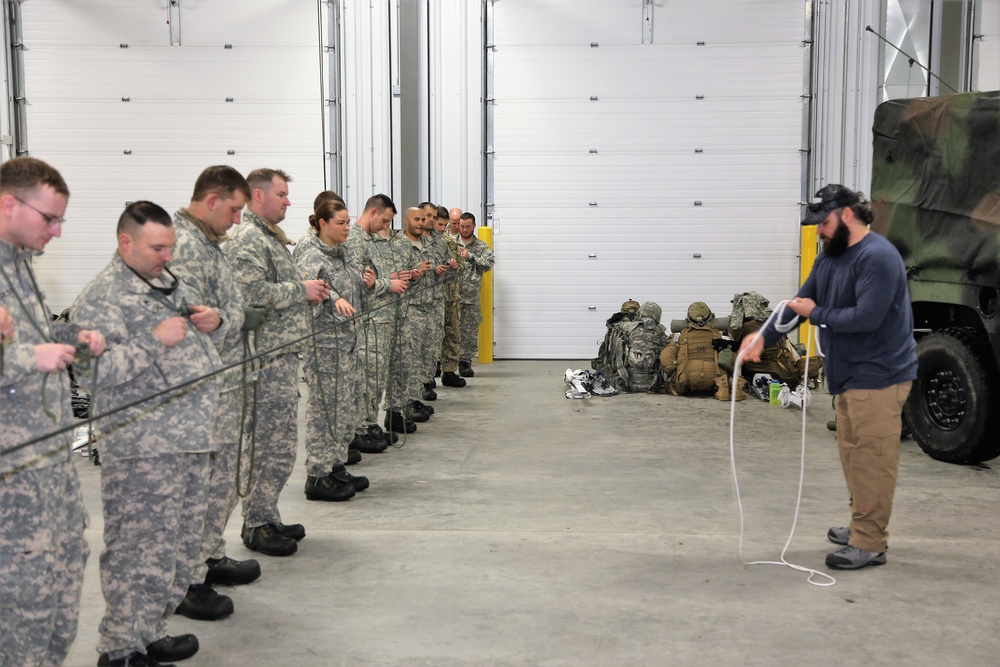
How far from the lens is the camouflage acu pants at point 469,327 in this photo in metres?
11.6

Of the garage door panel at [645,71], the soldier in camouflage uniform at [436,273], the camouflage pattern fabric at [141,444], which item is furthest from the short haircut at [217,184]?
the garage door panel at [645,71]

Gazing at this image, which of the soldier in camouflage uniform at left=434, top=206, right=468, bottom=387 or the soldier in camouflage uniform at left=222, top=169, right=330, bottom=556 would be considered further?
the soldier in camouflage uniform at left=434, top=206, right=468, bottom=387

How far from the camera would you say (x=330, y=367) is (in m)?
5.74

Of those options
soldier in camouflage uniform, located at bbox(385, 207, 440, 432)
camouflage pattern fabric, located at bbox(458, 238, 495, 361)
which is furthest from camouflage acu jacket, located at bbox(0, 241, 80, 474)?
camouflage pattern fabric, located at bbox(458, 238, 495, 361)

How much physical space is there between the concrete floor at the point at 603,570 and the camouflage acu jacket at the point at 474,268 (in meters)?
4.04

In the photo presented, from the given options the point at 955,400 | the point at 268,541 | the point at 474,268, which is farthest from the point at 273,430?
the point at 474,268

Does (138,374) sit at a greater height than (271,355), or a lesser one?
greater

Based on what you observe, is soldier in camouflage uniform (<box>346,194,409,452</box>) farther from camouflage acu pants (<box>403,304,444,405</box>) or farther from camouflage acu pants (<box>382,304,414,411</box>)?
camouflage acu pants (<box>403,304,444,405</box>)

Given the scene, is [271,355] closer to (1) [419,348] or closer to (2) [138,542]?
(2) [138,542]

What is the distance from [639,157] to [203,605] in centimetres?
1004

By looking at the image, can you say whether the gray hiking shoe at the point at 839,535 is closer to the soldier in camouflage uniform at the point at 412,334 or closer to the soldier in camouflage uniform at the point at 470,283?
the soldier in camouflage uniform at the point at 412,334

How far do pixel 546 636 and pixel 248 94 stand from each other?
34.5 ft

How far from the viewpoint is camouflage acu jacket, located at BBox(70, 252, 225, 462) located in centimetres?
313

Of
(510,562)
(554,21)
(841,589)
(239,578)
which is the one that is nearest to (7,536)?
(239,578)
